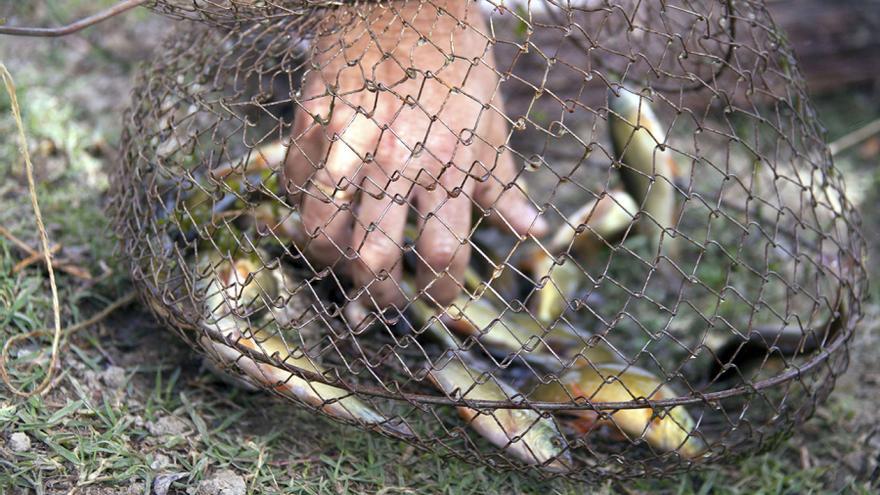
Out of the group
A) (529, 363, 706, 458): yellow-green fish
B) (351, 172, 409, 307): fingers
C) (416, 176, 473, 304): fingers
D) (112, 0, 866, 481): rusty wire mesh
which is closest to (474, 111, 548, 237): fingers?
(112, 0, 866, 481): rusty wire mesh

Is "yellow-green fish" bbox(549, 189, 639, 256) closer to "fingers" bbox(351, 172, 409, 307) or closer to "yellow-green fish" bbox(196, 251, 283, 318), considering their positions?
"fingers" bbox(351, 172, 409, 307)

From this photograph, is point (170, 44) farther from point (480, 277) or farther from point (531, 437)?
point (531, 437)

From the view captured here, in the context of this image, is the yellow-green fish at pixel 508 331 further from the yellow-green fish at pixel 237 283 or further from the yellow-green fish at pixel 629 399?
the yellow-green fish at pixel 237 283

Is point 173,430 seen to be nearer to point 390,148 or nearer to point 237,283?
point 237,283

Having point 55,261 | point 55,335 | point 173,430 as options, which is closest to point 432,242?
point 173,430

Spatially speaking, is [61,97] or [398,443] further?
[61,97]

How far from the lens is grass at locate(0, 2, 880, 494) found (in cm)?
155

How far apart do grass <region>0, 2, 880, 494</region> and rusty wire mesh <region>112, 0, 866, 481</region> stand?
0.10 metres

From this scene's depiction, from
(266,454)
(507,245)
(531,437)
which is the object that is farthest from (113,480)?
(507,245)

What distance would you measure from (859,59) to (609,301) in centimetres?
192

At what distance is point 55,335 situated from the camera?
5.33 ft

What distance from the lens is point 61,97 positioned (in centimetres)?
270

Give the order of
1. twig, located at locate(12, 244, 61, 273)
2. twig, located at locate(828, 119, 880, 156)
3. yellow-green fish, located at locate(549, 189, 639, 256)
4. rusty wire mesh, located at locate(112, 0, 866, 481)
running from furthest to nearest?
1. twig, located at locate(828, 119, 880, 156)
2. yellow-green fish, located at locate(549, 189, 639, 256)
3. twig, located at locate(12, 244, 61, 273)
4. rusty wire mesh, located at locate(112, 0, 866, 481)

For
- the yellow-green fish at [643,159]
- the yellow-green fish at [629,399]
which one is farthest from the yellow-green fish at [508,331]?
the yellow-green fish at [643,159]
